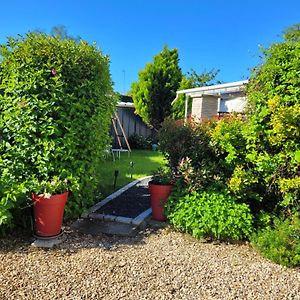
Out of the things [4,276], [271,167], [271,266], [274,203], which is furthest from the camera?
[274,203]

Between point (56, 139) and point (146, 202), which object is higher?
point (56, 139)

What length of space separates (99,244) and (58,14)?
23.2 feet

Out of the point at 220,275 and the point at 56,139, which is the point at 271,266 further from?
the point at 56,139

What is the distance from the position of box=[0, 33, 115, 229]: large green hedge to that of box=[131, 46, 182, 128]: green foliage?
1189 cm

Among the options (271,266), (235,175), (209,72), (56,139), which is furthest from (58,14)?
(209,72)

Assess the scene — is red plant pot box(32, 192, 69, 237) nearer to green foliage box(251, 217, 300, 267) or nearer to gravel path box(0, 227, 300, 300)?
gravel path box(0, 227, 300, 300)

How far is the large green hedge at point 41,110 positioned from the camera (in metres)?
3.87

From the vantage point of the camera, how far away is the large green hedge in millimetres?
3865

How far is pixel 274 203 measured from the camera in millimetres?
4340

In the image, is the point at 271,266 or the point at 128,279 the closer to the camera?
the point at 128,279

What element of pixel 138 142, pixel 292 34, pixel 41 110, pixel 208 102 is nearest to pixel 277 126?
pixel 292 34

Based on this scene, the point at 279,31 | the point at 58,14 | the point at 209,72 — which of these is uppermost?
the point at 209,72

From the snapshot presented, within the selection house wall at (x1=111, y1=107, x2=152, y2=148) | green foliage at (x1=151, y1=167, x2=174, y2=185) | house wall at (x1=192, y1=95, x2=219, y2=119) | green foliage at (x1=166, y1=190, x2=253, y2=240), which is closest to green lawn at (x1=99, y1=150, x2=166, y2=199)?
green foliage at (x1=151, y1=167, x2=174, y2=185)

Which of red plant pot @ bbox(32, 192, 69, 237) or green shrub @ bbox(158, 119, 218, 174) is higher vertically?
green shrub @ bbox(158, 119, 218, 174)
